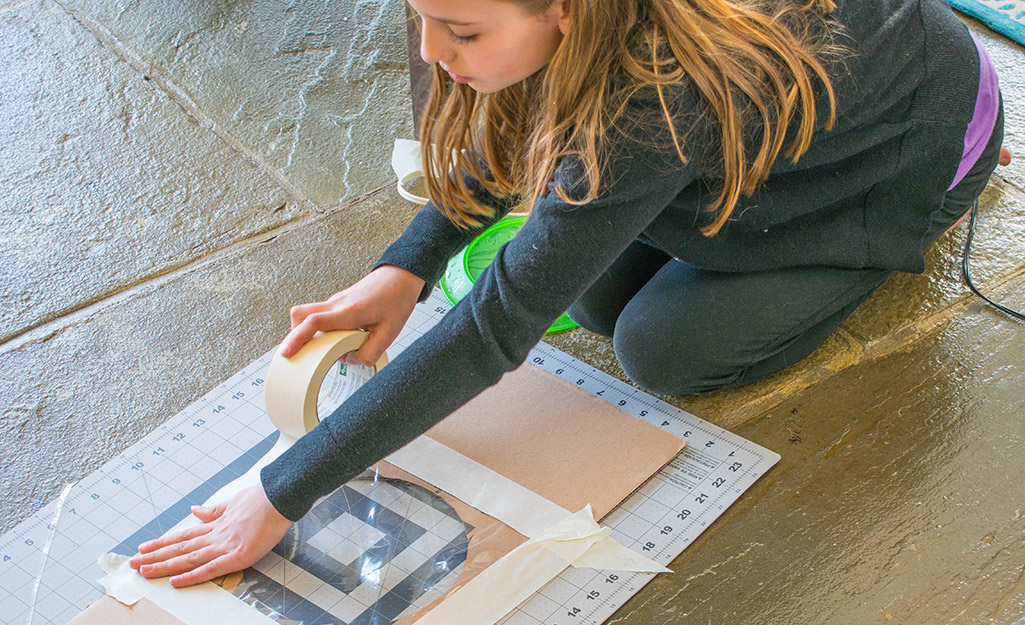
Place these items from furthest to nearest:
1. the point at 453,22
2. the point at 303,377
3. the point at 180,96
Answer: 1. the point at 180,96
2. the point at 303,377
3. the point at 453,22

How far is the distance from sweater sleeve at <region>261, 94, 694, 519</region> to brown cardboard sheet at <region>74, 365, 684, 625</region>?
0.22 m

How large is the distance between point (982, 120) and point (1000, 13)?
1.09 metres

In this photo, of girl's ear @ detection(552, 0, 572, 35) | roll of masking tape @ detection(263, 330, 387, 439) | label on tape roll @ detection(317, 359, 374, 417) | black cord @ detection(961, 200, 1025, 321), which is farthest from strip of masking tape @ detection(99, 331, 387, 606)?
black cord @ detection(961, 200, 1025, 321)

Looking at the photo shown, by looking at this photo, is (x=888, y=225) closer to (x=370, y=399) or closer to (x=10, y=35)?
(x=370, y=399)

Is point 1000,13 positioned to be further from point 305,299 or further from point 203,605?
point 203,605

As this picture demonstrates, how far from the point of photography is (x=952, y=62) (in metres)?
1.30

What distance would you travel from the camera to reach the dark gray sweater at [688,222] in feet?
3.50

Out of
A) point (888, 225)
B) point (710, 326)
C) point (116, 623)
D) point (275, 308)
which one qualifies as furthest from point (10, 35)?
point (888, 225)

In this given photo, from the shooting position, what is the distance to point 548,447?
138 cm

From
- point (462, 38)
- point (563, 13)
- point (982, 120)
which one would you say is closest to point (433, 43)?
point (462, 38)

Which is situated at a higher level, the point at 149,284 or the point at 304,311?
the point at 304,311

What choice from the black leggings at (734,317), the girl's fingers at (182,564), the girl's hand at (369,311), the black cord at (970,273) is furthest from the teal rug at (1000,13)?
the girl's fingers at (182,564)

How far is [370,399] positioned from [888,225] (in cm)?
82

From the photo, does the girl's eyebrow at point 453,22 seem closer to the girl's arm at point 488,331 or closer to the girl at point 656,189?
the girl at point 656,189
